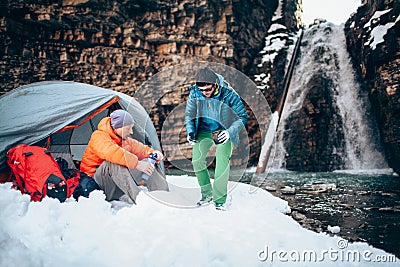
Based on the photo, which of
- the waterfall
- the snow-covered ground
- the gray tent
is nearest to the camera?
the snow-covered ground

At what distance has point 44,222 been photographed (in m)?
2.05

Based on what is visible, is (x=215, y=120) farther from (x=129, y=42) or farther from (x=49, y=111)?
(x=129, y=42)

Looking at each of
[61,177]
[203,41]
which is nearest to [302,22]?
[203,41]

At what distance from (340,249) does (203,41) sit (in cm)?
1280

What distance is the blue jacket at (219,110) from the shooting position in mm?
2904

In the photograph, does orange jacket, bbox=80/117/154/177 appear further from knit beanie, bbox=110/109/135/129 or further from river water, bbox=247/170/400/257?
river water, bbox=247/170/400/257

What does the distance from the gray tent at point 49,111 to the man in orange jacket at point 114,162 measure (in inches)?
32.2

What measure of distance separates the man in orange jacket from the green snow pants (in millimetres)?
526

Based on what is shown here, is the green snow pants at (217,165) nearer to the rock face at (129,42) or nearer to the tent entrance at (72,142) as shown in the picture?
the tent entrance at (72,142)

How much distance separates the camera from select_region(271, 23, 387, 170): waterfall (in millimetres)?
11180

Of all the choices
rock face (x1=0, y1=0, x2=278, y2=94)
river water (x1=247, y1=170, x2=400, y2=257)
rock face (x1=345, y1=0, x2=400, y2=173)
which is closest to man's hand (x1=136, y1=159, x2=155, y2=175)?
river water (x1=247, y1=170, x2=400, y2=257)

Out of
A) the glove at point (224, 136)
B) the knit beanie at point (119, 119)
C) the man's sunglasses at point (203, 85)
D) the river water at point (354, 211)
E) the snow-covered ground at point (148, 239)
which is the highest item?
the man's sunglasses at point (203, 85)

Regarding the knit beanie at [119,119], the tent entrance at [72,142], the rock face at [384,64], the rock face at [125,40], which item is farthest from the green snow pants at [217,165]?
the rock face at [125,40]

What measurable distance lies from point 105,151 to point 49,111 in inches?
50.7
